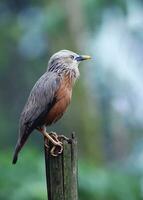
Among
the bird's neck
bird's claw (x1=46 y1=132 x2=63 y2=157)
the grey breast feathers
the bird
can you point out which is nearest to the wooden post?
bird's claw (x1=46 y1=132 x2=63 y2=157)

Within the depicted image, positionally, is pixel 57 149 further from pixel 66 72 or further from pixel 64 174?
pixel 66 72

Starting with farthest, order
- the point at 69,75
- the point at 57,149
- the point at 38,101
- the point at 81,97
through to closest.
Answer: the point at 81,97 → the point at 69,75 → the point at 38,101 → the point at 57,149

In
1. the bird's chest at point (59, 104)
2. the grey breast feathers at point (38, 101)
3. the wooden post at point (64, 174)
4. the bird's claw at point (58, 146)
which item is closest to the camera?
the wooden post at point (64, 174)

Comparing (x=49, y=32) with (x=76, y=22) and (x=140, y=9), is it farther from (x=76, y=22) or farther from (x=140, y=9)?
(x=140, y=9)

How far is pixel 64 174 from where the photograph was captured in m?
6.95

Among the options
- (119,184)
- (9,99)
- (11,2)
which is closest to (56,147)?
(119,184)

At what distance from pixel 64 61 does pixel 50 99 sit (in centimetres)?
46

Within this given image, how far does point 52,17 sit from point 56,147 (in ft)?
24.7

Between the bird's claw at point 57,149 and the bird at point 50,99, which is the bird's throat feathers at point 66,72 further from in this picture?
the bird's claw at point 57,149

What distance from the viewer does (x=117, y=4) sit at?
47.7 feet

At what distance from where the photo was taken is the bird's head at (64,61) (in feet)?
26.6

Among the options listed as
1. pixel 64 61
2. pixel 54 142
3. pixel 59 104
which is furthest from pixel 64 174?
pixel 64 61

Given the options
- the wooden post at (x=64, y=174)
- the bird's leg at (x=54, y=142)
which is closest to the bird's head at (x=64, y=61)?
the bird's leg at (x=54, y=142)

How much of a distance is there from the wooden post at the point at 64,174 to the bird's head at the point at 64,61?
45.5 inches
